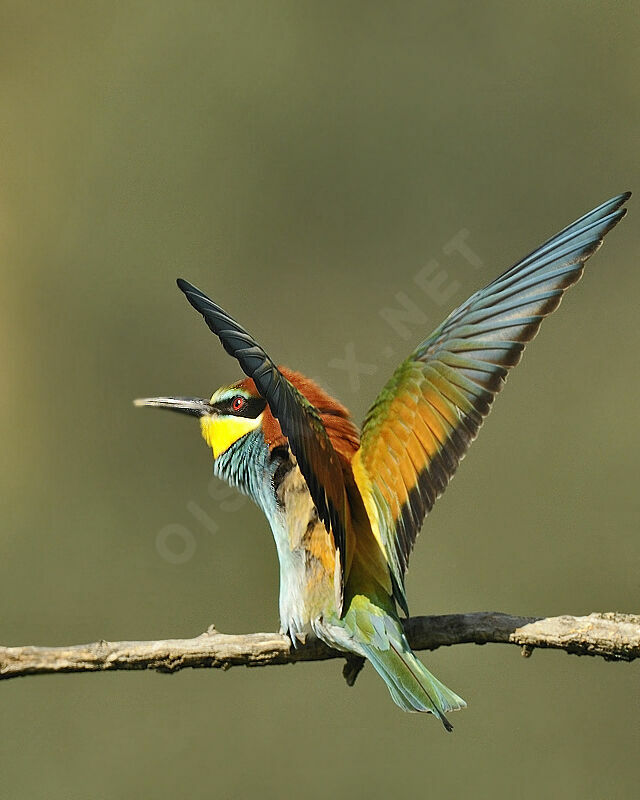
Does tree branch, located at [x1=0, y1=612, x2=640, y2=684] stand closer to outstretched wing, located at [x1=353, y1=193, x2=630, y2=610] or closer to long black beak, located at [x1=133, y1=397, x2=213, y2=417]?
outstretched wing, located at [x1=353, y1=193, x2=630, y2=610]

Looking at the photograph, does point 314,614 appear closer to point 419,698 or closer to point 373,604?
point 373,604

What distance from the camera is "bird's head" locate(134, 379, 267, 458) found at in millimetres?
2033

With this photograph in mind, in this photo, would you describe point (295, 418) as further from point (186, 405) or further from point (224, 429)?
point (186, 405)

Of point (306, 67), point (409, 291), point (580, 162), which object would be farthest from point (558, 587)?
point (306, 67)

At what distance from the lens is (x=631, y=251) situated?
418 cm

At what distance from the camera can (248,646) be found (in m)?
1.63

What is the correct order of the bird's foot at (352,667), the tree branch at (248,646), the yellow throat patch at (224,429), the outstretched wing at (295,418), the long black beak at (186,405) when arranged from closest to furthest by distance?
the outstretched wing at (295,418) → the tree branch at (248,646) → the bird's foot at (352,667) → the yellow throat patch at (224,429) → the long black beak at (186,405)

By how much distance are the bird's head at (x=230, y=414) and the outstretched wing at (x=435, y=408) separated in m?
0.31

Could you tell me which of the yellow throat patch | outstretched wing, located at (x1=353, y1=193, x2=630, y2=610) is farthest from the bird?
the yellow throat patch

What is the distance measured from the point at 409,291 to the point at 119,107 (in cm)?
156

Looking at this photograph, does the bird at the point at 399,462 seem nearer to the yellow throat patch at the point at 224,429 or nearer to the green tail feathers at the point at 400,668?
the green tail feathers at the point at 400,668

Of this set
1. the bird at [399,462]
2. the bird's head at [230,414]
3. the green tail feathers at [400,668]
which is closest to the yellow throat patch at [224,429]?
the bird's head at [230,414]

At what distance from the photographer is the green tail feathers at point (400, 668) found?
1561 mm

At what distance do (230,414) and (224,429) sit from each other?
0.03 meters
